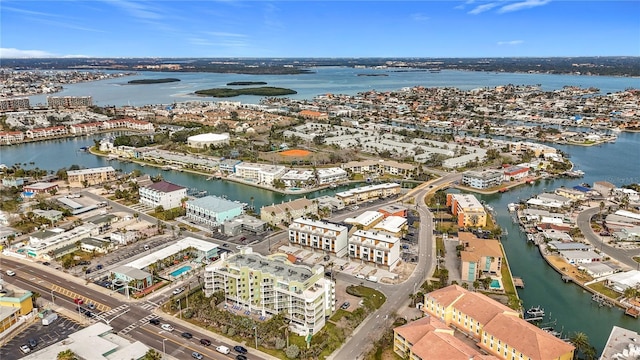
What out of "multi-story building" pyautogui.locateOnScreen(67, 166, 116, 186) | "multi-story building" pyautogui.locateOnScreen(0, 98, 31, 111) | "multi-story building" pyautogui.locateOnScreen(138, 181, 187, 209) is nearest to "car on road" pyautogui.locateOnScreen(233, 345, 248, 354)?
"multi-story building" pyautogui.locateOnScreen(138, 181, 187, 209)

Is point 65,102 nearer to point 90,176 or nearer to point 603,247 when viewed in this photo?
point 90,176

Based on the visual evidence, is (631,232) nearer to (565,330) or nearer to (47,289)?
(565,330)

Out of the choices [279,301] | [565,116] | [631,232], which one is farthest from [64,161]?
[565,116]

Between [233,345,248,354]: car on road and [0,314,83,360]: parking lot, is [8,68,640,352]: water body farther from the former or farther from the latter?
[0,314,83,360]: parking lot

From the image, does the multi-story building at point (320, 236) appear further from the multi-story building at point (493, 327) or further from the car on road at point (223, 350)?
the car on road at point (223, 350)

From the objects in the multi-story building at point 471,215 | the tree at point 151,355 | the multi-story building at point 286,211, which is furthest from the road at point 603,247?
the tree at point 151,355

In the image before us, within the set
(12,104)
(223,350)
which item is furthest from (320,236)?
(12,104)
